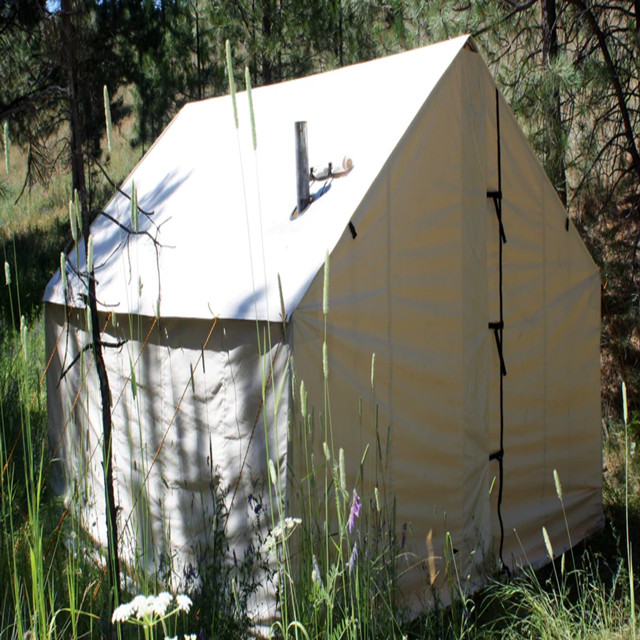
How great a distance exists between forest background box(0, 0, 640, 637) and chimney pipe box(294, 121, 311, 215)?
0.88 metres

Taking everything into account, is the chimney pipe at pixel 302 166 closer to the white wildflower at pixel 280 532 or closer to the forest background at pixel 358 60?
the forest background at pixel 358 60

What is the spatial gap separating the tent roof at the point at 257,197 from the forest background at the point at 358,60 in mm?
548

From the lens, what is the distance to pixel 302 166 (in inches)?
147

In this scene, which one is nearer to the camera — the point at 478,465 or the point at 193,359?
the point at 193,359

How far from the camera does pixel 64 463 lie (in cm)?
522

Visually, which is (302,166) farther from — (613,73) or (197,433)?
(613,73)

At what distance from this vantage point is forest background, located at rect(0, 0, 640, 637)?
5148 mm

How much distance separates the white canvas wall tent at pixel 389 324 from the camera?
131 inches

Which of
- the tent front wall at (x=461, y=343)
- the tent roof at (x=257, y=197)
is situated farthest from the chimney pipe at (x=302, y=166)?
the tent front wall at (x=461, y=343)

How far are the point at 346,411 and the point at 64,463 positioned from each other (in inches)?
103

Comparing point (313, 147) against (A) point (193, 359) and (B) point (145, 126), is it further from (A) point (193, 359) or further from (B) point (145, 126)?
(B) point (145, 126)

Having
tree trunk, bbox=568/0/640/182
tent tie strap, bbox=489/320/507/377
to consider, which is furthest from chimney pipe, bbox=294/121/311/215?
tree trunk, bbox=568/0/640/182

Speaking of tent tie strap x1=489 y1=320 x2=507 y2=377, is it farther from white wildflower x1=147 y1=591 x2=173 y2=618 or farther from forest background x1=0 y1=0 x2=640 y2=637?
white wildflower x1=147 y1=591 x2=173 y2=618

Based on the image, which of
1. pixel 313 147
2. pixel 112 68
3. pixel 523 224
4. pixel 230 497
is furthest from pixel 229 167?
pixel 112 68
